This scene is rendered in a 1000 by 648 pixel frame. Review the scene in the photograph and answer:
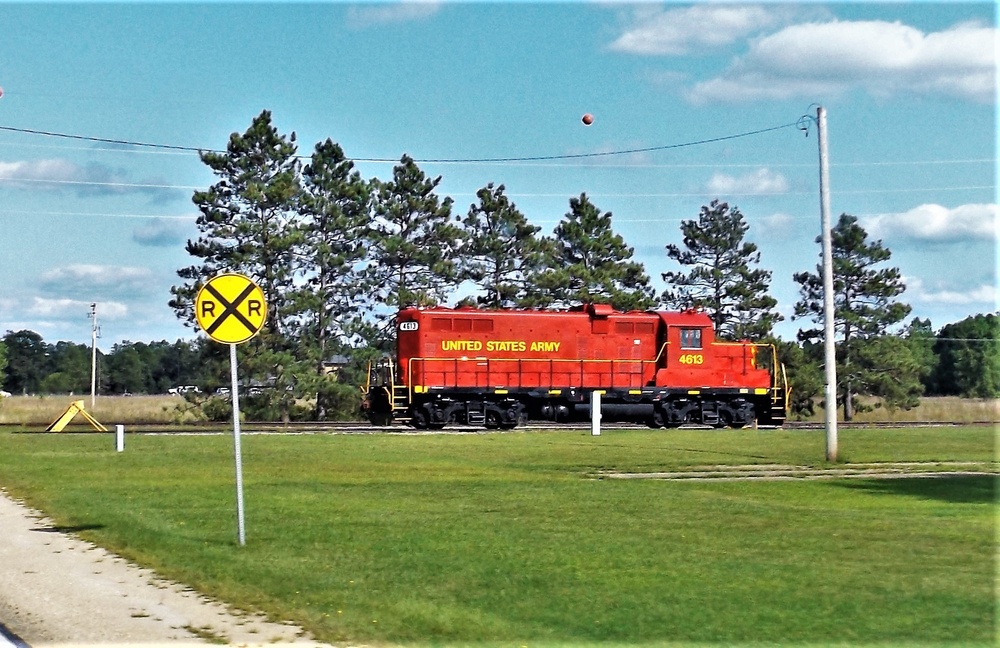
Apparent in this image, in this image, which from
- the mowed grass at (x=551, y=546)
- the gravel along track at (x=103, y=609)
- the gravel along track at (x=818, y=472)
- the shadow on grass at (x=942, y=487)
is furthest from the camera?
the gravel along track at (x=818, y=472)

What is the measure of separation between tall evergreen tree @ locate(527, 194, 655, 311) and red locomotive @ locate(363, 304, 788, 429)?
47.0 feet

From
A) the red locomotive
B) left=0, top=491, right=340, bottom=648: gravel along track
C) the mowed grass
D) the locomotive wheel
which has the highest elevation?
the red locomotive

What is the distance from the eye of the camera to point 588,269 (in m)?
62.4

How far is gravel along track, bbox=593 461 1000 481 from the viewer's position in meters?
24.2

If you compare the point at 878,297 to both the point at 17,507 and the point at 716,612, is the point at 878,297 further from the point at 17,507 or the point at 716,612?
the point at 716,612

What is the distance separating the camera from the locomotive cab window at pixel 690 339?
152 feet

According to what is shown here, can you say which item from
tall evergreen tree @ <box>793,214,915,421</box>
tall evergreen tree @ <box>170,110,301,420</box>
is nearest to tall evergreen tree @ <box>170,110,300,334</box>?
tall evergreen tree @ <box>170,110,301,420</box>

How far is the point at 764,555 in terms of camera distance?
1323 cm

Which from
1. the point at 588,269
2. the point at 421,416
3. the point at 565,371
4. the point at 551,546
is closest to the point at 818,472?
the point at 551,546

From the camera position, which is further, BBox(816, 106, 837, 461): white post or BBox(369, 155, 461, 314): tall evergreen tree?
BBox(369, 155, 461, 314): tall evergreen tree

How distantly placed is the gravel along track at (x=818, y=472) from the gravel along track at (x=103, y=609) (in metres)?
12.6

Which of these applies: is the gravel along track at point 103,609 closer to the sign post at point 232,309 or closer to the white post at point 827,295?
the sign post at point 232,309

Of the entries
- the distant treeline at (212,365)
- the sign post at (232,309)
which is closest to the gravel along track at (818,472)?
the sign post at (232,309)

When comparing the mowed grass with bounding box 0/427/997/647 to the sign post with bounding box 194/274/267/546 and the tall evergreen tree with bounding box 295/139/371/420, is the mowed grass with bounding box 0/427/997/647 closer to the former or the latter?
the sign post with bounding box 194/274/267/546
